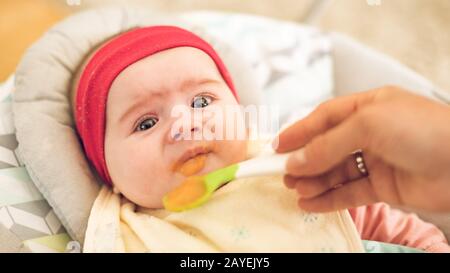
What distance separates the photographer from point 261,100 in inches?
37.9

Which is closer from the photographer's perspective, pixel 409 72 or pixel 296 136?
pixel 296 136

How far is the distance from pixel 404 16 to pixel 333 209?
43.5 inches

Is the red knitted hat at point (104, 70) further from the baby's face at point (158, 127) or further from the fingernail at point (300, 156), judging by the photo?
the fingernail at point (300, 156)

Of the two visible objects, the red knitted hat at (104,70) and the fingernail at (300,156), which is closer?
the fingernail at (300,156)

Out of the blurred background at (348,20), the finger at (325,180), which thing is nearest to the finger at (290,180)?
the finger at (325,180)

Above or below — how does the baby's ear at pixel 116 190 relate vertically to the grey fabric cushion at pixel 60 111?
below

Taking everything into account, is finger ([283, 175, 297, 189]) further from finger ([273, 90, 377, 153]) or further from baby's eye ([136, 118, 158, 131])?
baby's eye ([136, 118, 158, 131])

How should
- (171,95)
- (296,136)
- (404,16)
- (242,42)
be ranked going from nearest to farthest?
(296,136), (171,95), (242,42), (404,16)

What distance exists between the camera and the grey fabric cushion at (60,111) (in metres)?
0.74

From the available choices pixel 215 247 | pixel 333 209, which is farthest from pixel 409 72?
pixel 215 247

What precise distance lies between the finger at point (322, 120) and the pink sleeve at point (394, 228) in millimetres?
262

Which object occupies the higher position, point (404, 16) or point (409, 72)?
point (404, 16)

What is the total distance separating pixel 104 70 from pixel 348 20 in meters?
1.09
